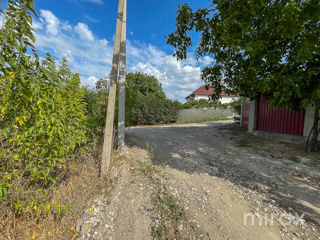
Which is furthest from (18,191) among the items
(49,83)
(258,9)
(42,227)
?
(258,9)

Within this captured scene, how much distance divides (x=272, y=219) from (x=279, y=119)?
606cm

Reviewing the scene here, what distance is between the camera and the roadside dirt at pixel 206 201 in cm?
199

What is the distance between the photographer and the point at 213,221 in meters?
2.11

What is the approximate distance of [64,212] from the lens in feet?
7.39

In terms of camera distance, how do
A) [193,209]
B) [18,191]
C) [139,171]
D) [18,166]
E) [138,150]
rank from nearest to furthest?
[18,191]
[18,166]
[193,209]
[139,171]
[138,150]

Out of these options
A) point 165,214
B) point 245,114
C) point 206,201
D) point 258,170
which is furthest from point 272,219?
point 245,114

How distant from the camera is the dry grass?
186 centimetres

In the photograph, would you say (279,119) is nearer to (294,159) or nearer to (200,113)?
(294,159)

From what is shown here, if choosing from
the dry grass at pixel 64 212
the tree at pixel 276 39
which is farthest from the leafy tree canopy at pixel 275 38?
the dry grass at pixel 64 212

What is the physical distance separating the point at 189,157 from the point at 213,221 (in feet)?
8.05

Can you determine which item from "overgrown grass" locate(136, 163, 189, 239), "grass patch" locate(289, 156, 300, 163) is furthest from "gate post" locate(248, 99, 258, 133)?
"overgrown grass" locate(136, 163, 189, 239)

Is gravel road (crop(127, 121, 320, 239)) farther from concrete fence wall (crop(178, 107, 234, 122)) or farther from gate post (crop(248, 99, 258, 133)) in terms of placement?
concrete fence wall (crop(178, 107, 234, 122))

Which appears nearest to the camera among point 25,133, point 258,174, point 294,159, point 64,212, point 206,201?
Answer: point 25,133

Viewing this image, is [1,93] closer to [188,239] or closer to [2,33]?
[2,33]
